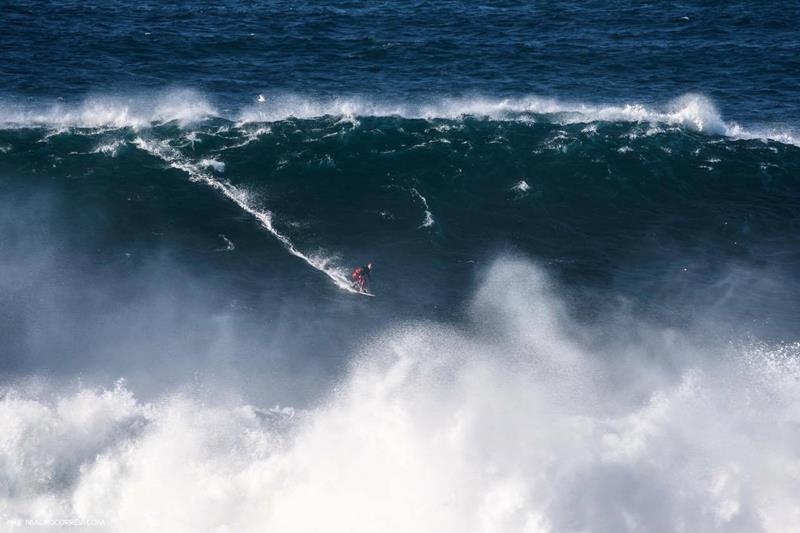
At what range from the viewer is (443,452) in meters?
60.8

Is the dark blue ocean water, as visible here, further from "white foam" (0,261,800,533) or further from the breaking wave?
"white foam" (0,261,800,533)

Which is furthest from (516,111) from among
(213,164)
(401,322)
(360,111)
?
(401,322)

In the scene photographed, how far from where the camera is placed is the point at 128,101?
337 feet

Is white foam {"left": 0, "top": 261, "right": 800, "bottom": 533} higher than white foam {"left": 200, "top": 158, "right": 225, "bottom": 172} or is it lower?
lower

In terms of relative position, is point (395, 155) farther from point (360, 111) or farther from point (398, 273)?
point (398, 273)

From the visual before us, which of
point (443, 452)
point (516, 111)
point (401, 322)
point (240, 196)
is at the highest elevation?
point (516, 111)

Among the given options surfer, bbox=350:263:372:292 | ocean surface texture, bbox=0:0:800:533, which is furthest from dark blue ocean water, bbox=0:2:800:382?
surfer, bbox=350:263:372:292

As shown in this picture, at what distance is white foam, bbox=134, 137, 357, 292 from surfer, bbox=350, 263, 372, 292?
0.74m

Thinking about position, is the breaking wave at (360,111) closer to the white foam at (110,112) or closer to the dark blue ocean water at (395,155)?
the white foam at (110,112)

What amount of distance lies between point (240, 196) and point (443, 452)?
4190 centimetres

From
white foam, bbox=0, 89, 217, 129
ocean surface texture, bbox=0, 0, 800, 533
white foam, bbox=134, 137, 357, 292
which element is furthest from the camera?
white foam, bbox=0, 89, 217, 129

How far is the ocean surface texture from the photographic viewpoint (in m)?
58.9

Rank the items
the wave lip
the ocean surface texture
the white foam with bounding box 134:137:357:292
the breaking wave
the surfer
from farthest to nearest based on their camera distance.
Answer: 1. the wave lip
2. the breaking wave
3. the white foam with bounding box 134:137:357:292
4. the surfer
5. the ocean surface texture

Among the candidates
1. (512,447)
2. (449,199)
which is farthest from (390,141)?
(512,447)
